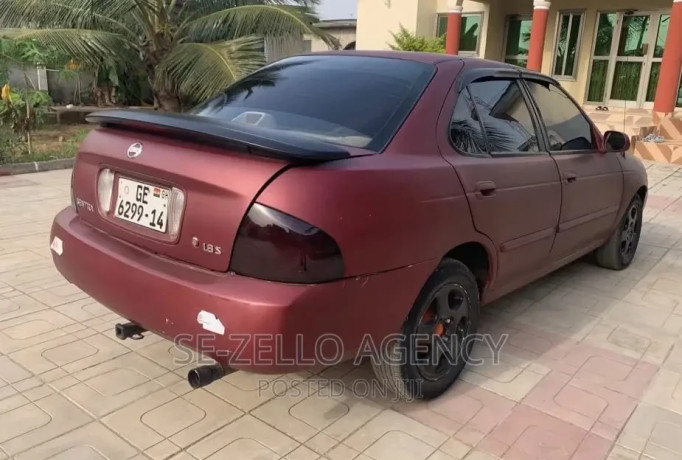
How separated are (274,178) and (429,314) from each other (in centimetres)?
114

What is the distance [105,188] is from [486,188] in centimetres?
181

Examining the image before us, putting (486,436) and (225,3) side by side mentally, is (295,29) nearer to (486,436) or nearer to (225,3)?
(225,3)

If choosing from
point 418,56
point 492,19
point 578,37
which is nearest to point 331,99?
point 418,56

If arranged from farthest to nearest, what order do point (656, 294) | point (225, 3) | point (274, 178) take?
point (225, 3)
point (656, 294)
point (274, 178)

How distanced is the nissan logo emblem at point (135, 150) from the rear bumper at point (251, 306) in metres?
0.39

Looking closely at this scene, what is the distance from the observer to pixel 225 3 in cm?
1179

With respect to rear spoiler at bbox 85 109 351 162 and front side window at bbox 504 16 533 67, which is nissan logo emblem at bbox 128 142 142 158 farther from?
front side window at bbox 504 16 533 67

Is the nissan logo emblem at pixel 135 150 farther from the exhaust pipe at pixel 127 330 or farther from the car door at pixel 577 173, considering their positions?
the car door at pixel 577 173

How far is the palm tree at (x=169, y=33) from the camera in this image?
31.3 feet

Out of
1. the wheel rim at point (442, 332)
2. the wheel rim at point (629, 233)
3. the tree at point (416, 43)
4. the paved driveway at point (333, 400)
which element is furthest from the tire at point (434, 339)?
the tree at point (416, 43)

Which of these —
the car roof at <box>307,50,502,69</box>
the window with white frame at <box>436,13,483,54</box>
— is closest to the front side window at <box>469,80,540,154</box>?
the car roof at <box>307,50,502,69</box>

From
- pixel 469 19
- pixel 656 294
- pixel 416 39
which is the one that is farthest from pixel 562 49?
pixel 656 294

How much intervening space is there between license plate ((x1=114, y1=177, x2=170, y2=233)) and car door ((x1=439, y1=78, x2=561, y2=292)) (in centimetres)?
128

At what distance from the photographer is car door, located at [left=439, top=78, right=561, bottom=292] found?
9.26ft
